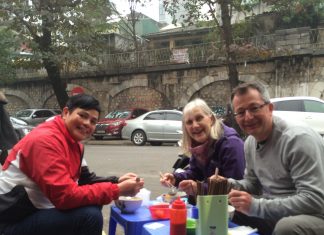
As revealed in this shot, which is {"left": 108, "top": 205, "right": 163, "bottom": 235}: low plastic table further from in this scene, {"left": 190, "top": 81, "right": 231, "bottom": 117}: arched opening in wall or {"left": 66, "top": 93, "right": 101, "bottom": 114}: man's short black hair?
{"left": 190, "top": 81, "right": 231, "bottom": 117}: arched opening in wall

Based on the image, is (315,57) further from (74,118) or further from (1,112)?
(74,118)

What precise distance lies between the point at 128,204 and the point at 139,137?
46.3 ft

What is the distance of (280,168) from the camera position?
9.77 feet

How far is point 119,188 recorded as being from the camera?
323cm

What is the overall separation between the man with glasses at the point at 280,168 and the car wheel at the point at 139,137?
14.2m

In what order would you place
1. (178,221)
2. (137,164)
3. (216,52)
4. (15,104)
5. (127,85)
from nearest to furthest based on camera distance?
1. (178,221)
2. (137,164)
3. (216,52)
4. (127,85)
5. (15,104)

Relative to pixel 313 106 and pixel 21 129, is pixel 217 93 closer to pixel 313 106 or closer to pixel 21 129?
pixel 313 106

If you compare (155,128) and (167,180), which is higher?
(167,180)

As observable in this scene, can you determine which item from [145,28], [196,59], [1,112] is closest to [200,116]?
[1,112]

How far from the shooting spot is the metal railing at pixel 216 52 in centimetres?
1914

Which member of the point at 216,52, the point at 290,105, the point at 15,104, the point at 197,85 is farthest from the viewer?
the point at 15,104

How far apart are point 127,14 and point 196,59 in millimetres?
7340

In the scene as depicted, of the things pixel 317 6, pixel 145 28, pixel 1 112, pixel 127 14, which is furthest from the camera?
pixel 145 28

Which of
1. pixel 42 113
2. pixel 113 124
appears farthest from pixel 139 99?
pixel 113 124
